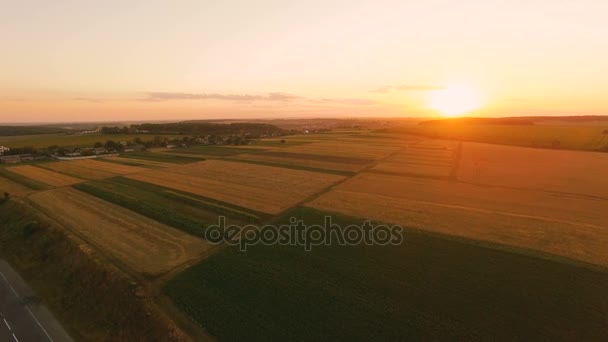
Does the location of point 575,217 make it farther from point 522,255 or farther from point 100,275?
point 100,275

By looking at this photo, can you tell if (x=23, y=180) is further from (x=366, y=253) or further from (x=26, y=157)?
(x=366, y=253)

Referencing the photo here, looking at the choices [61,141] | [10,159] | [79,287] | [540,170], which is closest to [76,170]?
[10,159]

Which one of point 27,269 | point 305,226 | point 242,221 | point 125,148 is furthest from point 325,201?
point 125,148

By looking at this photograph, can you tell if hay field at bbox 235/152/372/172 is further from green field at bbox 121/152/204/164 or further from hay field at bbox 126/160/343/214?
green field at bbox 121/152/204/164

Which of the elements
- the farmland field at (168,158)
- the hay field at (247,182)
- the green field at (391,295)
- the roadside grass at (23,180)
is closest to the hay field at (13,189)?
the roadside grass at (23,180)

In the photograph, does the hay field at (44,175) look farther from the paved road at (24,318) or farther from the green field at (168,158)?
the paved road at (24,318)

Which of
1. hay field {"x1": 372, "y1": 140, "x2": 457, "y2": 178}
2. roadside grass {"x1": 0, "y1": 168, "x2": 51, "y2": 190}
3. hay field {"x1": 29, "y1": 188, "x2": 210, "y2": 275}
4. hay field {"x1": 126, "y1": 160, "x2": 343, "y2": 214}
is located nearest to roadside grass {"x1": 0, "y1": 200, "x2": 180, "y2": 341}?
hay field {"x1": 29, "y1": 188, "x2": 210, "y2": 275}

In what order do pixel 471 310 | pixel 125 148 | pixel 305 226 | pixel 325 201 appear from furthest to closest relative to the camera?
pixel 125 148
pixel 325 201
pixel 305 226
pixel 471 310
